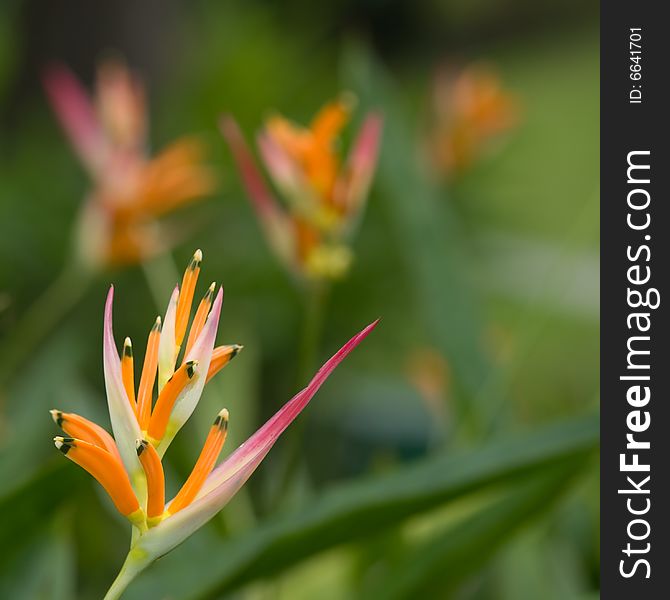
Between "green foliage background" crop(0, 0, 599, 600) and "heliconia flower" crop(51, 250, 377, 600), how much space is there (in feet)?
0.44

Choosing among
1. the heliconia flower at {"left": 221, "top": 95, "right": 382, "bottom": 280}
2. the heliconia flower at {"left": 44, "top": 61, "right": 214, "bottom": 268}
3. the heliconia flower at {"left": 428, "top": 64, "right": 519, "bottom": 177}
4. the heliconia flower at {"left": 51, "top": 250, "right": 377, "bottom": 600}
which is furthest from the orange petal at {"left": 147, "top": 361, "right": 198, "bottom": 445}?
the heliconia flower at {"left": 428, "top": 64, "right": 519, "bottom": 177}

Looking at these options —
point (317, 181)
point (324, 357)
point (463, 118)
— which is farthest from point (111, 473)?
point (324, 357)

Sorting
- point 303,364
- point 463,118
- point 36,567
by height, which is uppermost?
point 463,118

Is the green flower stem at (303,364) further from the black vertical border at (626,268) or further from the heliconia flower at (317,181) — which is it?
the black vertical border at (626,268)

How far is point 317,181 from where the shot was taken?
1.87 feet

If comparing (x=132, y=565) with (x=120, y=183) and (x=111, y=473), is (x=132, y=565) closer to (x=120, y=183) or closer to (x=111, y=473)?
(x=111, y=473)

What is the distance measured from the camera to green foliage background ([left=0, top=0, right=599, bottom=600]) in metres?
0.49

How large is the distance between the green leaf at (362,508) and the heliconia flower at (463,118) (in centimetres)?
60

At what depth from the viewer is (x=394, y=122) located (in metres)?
0.83

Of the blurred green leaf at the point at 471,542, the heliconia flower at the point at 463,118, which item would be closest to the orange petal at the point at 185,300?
the blurred green leaf at the point at 471,542

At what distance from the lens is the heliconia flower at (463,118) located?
3.46 feet

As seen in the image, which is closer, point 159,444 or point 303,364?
point 159,444

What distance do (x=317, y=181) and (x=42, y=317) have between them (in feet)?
2.26

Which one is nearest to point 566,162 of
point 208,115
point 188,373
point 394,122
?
point 208,115
